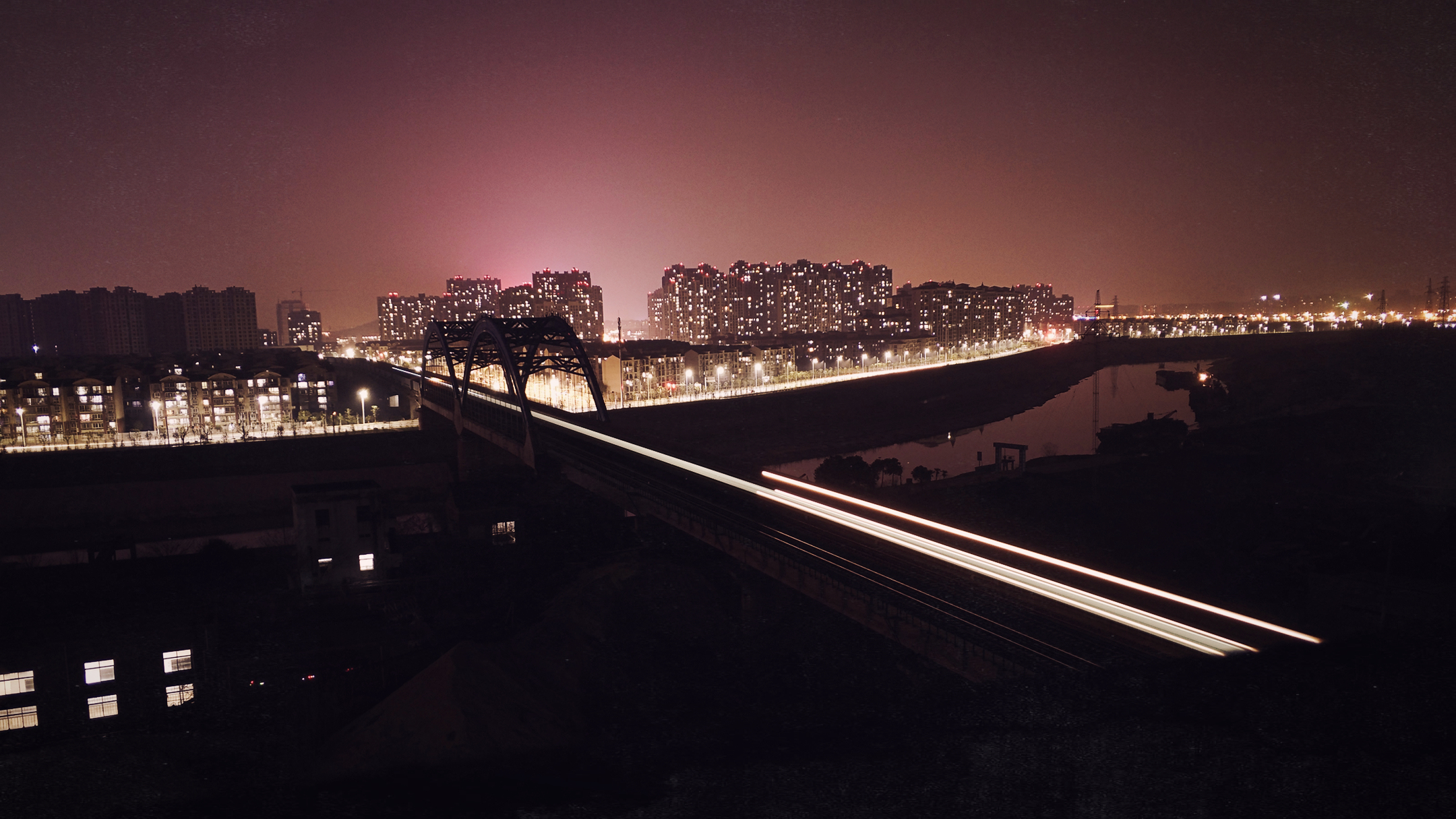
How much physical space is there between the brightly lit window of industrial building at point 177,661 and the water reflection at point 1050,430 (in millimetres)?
33238

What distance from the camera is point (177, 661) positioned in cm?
1852

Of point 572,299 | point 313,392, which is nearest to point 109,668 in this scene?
point 313,392

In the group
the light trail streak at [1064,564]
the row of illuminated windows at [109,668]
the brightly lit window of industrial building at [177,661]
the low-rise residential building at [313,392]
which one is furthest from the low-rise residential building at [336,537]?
the low-rise residential building at [313,392]

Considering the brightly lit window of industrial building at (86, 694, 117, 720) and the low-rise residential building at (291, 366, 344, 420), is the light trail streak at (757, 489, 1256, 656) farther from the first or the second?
the low-rise residential building at (291, 366, 344, 420)

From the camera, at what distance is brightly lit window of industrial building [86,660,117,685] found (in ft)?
56.6

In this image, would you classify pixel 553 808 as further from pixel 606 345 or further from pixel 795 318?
pixel 795 318

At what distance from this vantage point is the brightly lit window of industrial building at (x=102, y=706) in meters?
17.0

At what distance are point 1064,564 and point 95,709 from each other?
22149mm

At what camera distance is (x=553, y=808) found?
11.9 meters

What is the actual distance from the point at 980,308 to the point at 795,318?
4001 centimetres

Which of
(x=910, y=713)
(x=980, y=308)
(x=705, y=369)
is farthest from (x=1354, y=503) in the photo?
(x=980, y=308)

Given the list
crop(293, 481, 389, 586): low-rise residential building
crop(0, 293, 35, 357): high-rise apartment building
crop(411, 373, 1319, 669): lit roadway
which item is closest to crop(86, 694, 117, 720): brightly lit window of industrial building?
crop(293, 481, 389, 586): low-rise residential building

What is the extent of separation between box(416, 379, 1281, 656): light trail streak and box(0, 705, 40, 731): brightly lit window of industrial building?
59.4 feet

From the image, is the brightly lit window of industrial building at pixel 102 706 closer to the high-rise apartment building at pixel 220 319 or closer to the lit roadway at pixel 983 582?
the lit roadway at pixel 983 582
